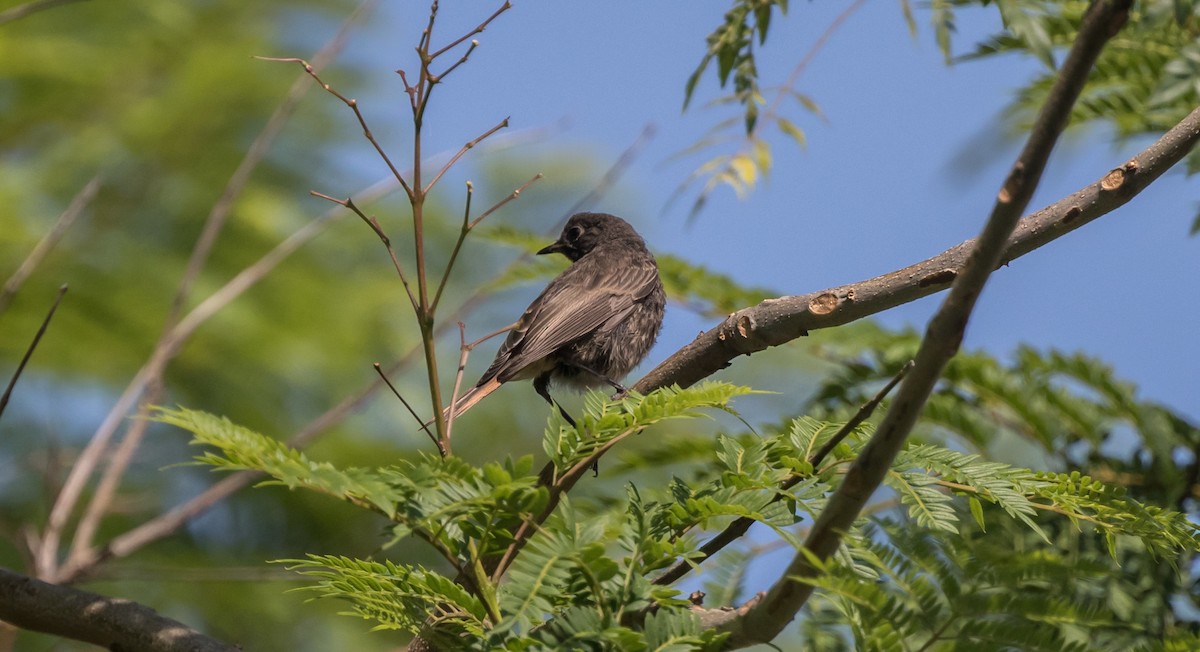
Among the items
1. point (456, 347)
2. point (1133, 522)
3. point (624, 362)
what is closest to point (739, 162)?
point (624, 362)

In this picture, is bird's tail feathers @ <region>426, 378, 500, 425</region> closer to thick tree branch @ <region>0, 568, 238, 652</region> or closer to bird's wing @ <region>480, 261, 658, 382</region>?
bird's wing @ <region>480, 261, 658, 382</region>

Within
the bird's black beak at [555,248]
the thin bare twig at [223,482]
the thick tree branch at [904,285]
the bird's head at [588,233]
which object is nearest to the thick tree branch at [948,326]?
the thick tree branch at [904,285]

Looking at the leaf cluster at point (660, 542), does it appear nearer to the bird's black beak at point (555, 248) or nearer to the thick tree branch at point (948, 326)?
the thick tree branch at point (948, 326)

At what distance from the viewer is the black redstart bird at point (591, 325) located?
502 centimetres

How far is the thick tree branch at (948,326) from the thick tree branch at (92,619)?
162 centimetres

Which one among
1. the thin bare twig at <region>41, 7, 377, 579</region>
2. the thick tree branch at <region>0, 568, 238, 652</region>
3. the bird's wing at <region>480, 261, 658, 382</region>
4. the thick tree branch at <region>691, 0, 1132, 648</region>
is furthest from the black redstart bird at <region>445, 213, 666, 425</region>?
the thick tree branch at <region>691, 0, 1132, 648</region>

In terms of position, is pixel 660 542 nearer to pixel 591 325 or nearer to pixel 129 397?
pixel 591 325

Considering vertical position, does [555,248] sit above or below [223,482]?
above

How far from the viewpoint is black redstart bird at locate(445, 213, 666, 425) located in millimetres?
5020

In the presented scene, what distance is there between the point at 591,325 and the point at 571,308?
0.41 ft

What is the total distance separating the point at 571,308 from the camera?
5.20m

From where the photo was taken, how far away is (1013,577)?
72.6 inches

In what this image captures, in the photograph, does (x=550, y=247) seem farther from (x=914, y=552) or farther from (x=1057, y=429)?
(x=914, y=552)

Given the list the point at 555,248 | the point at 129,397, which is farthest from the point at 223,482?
the point at 555,248
